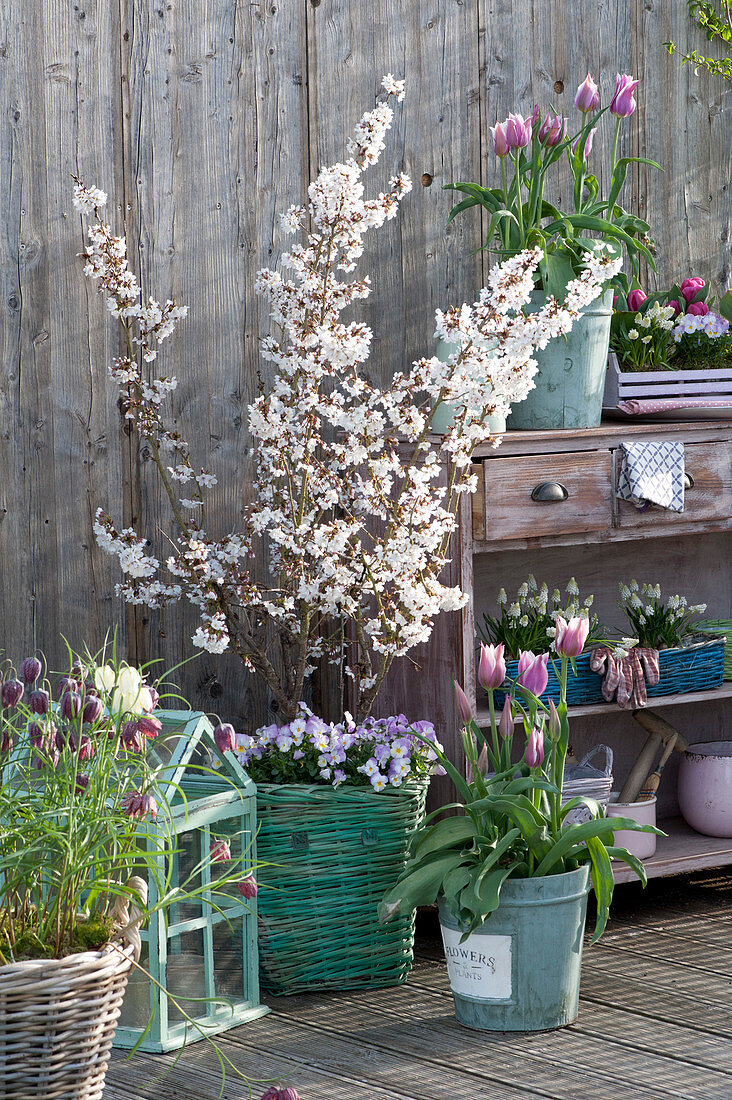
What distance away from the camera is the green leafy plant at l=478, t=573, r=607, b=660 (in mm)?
2910

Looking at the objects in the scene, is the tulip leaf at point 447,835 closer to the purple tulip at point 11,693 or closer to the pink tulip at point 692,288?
the purple tulip at point 11,693

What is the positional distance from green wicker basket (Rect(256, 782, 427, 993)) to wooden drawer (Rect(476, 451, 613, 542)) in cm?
56

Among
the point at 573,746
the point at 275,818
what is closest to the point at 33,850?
the point at 275,818

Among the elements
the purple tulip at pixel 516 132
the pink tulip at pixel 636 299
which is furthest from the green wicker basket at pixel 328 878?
the purple tulip at pixel 516 132

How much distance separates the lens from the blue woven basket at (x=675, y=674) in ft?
9.56

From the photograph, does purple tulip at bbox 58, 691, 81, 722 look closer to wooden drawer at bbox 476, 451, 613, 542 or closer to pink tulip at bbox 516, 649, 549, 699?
pink tulip at bbox 516, 649, 549, 699

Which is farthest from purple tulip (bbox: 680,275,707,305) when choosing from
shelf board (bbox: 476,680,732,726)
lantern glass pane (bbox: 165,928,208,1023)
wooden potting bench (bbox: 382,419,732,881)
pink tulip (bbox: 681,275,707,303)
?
lantern glass pane (bbox: 165,928,208,1023)

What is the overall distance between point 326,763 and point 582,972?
26.8 inches

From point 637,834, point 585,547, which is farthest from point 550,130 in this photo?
point 637,834

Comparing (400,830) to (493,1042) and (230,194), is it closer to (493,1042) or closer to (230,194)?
(493,1042)

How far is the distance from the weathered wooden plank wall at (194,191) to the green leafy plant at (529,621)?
25cm

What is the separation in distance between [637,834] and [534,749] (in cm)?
78

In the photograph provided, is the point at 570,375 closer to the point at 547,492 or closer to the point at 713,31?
the point at 547,492

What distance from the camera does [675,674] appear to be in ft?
9.84
